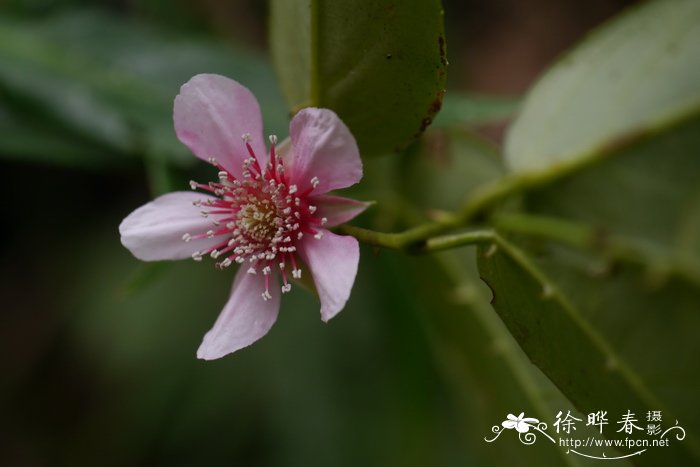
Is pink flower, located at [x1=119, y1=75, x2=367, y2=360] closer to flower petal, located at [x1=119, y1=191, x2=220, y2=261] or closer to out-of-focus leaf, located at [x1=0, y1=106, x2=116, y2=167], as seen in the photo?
flower petal, located at [x1=119, y1=191, x2=220, y2=261]

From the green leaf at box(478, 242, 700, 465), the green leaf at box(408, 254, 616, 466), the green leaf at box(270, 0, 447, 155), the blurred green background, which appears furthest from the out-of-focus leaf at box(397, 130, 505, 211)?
the green leaf at box(270, 0, 447, 155)

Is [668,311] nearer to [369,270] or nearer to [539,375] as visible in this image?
[539,375]

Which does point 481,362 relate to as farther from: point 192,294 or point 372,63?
point 192,294

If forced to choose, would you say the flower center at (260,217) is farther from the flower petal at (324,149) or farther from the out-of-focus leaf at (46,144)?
the out-of-focus leaf at (46,144)

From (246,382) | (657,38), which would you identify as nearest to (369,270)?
(246,382)

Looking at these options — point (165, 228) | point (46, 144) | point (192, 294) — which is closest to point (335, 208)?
point (165, 228)
